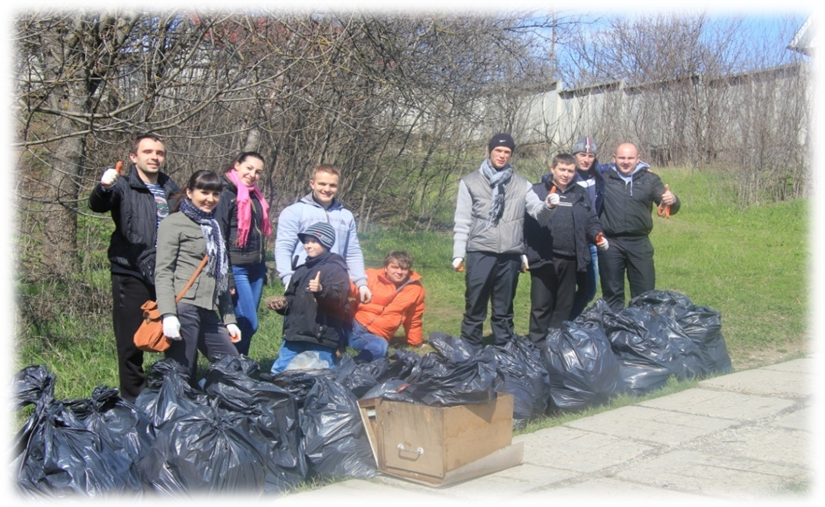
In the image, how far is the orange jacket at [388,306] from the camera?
6.91 m

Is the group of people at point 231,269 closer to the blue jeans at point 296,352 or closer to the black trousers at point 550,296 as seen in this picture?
the blue jeans at point 296,352

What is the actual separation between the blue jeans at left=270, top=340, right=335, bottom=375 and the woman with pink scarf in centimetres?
28

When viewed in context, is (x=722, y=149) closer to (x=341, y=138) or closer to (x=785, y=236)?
(x=785, y=236)

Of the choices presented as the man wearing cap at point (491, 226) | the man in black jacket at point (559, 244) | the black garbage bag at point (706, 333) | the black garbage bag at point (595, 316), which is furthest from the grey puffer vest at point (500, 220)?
the black garbage bag at point (706, 333)

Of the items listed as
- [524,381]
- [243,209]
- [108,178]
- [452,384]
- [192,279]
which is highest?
[108,178]

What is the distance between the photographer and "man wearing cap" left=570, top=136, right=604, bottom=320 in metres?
7.40

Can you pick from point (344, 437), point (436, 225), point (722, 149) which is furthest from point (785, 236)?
point (344, 437)

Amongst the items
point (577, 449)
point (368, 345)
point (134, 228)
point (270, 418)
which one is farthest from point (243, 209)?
point (577, 449)

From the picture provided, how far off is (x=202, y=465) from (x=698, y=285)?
9.26 m

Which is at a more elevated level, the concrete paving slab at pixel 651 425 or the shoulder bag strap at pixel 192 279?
the shoulder bag strap at pixel 192 279

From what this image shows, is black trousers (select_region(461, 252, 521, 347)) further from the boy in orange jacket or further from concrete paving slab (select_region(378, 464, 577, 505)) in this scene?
concrete paving slab (select_region(378, 464, 577, 505))

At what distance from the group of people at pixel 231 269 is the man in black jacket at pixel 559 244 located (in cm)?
99

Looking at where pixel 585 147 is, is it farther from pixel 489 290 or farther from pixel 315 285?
pixel 315 285

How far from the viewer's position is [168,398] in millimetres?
3998
